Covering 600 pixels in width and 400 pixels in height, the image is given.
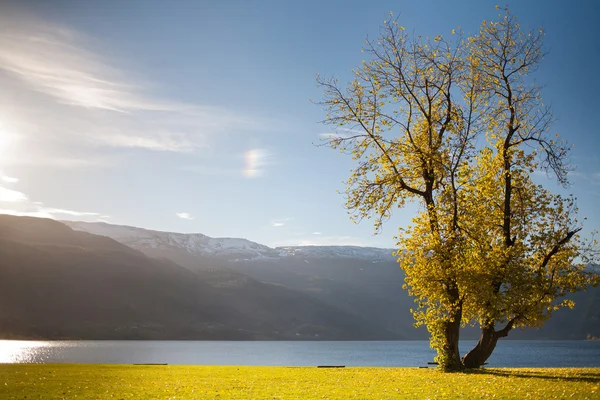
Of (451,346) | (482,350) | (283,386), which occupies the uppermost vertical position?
(451,346)

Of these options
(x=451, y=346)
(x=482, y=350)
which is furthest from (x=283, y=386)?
(x=482, y=350)

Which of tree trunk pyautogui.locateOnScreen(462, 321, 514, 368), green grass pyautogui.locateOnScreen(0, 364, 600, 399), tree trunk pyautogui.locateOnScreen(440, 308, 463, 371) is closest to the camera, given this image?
green grass pyautogui.locateOnScreen(0, 364, 600, 399)

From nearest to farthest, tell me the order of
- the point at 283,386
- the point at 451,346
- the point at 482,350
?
the point at 283,386 → the point at 451,346 → the point at 482,350

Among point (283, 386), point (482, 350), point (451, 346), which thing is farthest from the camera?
point (482, 350)

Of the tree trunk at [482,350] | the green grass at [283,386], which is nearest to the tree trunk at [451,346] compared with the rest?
the tree trunk at [482,350]

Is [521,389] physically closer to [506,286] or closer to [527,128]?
[506,286]

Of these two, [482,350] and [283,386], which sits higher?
[482,350]

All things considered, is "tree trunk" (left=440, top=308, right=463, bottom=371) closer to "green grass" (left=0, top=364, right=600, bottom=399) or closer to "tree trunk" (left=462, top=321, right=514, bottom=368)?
"tree trunk" (left=462, top=321, right=514, bottom=368)

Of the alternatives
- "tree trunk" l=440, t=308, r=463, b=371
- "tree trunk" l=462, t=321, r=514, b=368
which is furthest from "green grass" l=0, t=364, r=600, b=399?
"tree trunk" l=462, t=321, r=514, b=368

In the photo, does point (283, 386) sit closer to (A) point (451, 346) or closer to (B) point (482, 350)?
(A) point (451, 346)

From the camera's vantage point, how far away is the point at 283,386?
92.1ft

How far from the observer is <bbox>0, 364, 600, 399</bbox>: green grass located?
2352 cm

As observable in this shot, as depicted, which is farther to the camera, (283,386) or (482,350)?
(482,350)

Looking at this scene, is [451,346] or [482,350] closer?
[451,346]
